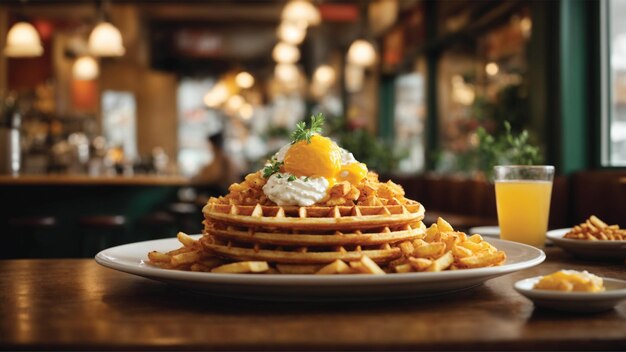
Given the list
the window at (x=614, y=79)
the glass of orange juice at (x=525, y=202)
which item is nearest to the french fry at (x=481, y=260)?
the glass of orange juice at (x=525, y=202)

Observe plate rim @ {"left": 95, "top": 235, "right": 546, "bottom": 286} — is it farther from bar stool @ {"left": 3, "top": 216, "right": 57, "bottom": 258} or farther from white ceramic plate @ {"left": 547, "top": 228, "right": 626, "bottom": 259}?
bar stool @ {"left": 3, "top": 216, "right": 57, "bottom": 258}

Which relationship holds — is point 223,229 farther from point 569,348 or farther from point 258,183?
point 569,348

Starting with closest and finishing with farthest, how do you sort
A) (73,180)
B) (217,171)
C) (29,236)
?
(73,180) < (29,236) < (217,171)

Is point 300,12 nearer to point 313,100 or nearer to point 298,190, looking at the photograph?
point 298,190

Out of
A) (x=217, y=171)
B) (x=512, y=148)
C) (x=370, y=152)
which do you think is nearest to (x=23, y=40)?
(x=217, y=171)

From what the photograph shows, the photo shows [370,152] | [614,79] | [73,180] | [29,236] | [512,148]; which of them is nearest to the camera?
[512,148]

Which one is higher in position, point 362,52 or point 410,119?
point 362,52

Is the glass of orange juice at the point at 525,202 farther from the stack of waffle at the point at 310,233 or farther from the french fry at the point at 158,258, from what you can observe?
the french fry at the point at 158,258

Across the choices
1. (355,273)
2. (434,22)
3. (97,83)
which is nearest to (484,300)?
(355,273)

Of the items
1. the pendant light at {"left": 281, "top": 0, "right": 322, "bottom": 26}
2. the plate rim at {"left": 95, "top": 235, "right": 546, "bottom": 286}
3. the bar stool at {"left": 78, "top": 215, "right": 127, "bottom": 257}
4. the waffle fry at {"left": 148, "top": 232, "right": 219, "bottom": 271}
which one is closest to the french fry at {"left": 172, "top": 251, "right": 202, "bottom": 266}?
the waffle fry at {"left": 148, "top": 232, "right": 219, "bottom": 271}
